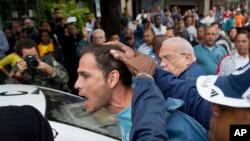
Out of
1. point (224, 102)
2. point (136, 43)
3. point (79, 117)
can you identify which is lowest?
point (136, 43)

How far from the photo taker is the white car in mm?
3020

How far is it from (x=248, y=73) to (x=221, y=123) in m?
0.20

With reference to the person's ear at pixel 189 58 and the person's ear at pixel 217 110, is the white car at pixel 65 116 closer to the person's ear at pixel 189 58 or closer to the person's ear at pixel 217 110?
the person's ear at pixel 189 58

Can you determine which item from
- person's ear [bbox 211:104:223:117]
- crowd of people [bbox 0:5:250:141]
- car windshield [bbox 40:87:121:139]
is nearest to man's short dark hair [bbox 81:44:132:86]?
crowd of people [bbox 0:5:250:141]

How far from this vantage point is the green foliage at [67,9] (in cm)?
1517

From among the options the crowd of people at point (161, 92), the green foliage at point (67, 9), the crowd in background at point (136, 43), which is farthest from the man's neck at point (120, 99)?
the green foliage at point (67, 9)

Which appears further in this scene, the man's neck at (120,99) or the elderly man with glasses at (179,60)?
the elderly man with glasses at (179,60)

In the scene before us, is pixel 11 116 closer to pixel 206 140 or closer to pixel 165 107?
pixel 165 107

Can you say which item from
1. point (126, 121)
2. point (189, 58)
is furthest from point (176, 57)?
point (126, 121)

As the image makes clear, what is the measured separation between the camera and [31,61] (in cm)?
426

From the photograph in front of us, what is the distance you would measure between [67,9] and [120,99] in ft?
47.9

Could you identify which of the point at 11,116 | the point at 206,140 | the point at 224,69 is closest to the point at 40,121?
the point at 11,116

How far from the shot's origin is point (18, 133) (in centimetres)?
111

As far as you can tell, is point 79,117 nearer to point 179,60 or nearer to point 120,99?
point 179,60
